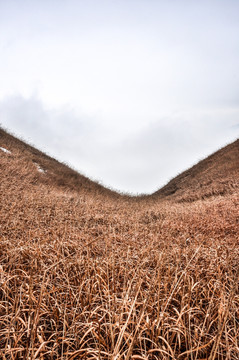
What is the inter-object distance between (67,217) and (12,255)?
3.13m

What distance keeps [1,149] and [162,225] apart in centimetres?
1361

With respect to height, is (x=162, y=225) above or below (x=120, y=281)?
above

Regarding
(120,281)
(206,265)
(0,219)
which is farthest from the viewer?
(0,219)

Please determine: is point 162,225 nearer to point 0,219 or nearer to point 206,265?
point 206,265

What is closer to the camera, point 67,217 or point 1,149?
point 67,217

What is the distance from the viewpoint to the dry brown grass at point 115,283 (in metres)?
1.91

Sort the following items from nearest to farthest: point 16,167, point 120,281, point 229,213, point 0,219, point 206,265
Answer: point 120,281
point 206,265
point 0,219
point 229,213
point 16,167

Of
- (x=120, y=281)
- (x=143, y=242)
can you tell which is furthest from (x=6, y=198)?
(x=120, y=281)

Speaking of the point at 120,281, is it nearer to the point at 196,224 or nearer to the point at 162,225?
the point at 162,225

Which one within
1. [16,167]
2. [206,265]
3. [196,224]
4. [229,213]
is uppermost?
[16,167]

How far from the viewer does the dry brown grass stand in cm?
191

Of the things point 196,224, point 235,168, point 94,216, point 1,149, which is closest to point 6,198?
point 94,216

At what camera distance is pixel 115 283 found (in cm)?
298

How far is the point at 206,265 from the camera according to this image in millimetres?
3422
